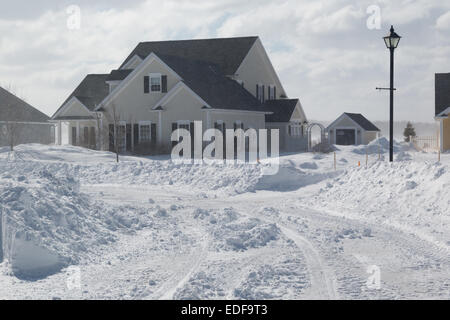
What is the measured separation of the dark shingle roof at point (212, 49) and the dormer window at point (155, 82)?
7603 mm

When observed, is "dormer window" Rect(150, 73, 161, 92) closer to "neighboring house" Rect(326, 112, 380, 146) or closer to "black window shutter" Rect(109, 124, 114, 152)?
"black window shutter" Rect(109, 124, 114, 152)

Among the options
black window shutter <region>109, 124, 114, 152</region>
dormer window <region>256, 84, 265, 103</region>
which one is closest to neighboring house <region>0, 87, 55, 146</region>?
black window shutter <region>109, 124, 114, 152</region>

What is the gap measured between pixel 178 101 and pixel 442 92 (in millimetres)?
17265

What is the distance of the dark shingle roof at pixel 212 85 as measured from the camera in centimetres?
3694

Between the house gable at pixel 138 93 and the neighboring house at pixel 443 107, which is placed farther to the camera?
the neighboring house at pixel 443 107

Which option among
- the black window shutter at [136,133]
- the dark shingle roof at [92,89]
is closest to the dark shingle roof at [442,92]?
the black window shutter at [136,133]

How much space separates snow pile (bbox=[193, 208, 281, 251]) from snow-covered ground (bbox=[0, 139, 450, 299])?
0.08 ft

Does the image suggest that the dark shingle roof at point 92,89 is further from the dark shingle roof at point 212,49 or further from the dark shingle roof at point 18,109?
the dark shingle roof at point 18,109

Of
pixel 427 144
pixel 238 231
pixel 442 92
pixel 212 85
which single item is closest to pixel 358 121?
pixel 427 144

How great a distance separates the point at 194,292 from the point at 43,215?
15.3 feet

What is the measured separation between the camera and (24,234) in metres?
10.6

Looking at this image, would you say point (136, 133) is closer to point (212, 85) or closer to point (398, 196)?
point (212, 85)

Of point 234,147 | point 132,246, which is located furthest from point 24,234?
point 234,147

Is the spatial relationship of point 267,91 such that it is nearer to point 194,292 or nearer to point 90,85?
point 90,85
